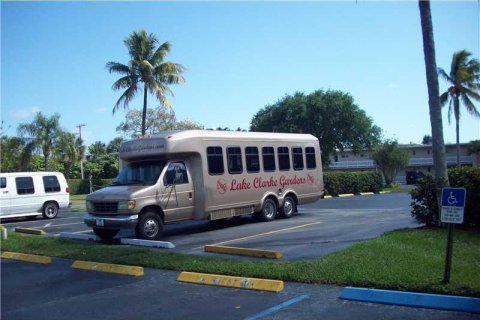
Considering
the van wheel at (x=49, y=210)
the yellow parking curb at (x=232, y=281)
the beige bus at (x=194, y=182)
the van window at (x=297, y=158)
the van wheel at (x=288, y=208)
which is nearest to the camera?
the yellow parking curb at (x=232, y=281)

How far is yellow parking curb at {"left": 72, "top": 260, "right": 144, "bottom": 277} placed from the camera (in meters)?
9.06

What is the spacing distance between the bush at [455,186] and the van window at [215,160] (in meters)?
5.46

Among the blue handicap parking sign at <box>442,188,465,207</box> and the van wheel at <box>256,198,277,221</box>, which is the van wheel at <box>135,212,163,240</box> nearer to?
the van wheel at <box>256,198,277,221</box>

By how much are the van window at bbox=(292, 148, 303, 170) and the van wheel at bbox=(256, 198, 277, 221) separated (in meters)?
1.68

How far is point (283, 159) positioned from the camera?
16828mm

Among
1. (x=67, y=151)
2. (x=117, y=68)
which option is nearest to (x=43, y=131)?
(x=67, y=151)

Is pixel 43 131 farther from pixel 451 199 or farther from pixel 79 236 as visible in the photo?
pixel 451 199

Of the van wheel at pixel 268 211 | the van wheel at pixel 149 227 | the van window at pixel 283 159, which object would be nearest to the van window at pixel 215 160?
the van wheel at pixel 149 227

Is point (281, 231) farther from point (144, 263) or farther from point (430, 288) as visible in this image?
point (430, 288)

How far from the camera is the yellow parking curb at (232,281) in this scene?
753 cm

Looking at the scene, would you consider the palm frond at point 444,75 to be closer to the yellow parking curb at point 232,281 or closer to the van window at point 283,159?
the van window at point 283,159

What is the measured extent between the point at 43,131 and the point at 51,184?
84.6 feet

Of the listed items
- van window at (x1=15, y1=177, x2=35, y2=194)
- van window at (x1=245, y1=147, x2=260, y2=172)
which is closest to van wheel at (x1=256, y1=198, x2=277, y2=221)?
van window at (x1=245, y1=147, x2=260, y2=172)

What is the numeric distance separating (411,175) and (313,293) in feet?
Result: 186
